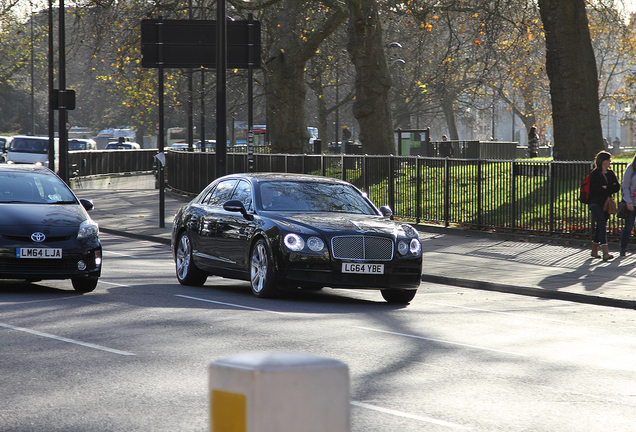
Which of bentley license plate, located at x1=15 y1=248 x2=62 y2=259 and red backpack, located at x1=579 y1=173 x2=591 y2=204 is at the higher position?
red backpack, located at x1=579 y1=173 x2=591 y2=204

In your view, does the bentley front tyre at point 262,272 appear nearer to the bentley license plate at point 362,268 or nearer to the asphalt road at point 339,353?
the asphalt road at point 339,353

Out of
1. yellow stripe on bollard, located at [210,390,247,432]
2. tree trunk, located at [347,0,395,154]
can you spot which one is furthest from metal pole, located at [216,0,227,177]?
yellow stripe on bollard, located at [210,390,247,432]

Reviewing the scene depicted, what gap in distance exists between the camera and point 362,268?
10547 millimetres

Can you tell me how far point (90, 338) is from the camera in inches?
312

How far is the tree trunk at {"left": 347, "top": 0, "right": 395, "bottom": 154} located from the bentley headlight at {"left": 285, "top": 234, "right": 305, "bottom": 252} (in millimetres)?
17504

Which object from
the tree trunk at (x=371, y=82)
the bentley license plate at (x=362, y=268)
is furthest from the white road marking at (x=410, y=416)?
the tree trunk at (x=371, y=82)

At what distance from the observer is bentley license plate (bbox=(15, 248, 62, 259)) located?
1065cm

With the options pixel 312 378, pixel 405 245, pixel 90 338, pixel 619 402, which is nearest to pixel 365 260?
pixel 405 245

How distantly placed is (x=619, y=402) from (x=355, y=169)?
1784 centimetres

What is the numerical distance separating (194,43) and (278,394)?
18684 mm

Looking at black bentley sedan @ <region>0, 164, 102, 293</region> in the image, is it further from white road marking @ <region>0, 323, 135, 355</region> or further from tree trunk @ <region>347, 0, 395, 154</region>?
tree trunk @ <region>347, 0, 395, 154</region>

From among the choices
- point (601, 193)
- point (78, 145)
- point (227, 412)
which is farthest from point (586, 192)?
point (78, 145)

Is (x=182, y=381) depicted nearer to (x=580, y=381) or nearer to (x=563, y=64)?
(x=580, y=381)

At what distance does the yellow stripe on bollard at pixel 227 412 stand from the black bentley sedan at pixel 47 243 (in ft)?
28.9
